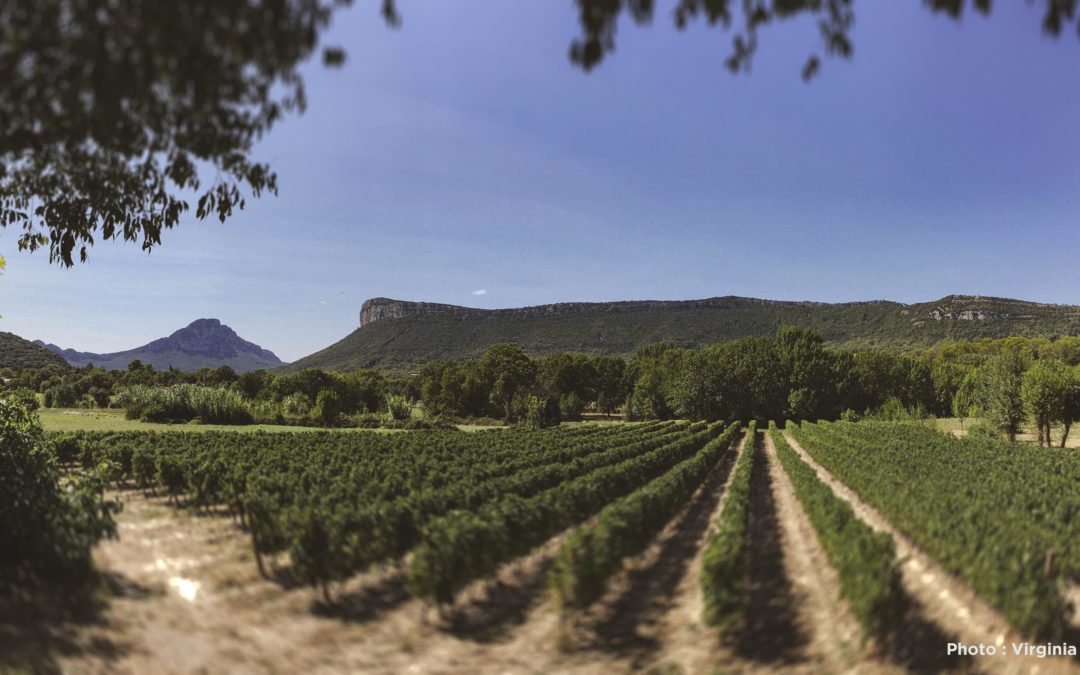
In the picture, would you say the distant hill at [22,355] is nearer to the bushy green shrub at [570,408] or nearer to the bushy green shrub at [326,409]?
the bushy green shrub at [326,409]

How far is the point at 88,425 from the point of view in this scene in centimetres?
4869

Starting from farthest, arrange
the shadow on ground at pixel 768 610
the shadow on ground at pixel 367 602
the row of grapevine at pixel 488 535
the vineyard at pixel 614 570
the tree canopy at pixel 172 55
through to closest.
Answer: the shadow on ground at pixel 367 602
the row of grapevine at pixel 488 535
the shadow on ground at pixel 768 610
the vineyard at pixel 614 570
the tree canopy at pixel 172 55

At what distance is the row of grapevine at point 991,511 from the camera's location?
29.7ft

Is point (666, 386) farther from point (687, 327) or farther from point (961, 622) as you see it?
point (687, 327)

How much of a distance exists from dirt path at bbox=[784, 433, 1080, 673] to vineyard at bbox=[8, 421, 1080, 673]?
52 mm

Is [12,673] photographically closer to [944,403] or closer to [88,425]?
[88,425]

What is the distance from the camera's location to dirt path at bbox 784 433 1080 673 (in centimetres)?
824

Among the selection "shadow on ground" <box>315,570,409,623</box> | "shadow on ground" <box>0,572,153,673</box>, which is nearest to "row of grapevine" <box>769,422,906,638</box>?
"shadow on ground" <box>315,570,409,623</box>

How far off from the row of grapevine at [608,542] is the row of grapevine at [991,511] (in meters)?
6.40

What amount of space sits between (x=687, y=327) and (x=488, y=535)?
578 ft

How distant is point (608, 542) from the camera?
11297mm

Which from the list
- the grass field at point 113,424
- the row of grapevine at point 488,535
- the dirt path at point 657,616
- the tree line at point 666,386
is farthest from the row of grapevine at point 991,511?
the grass field at point 113,424

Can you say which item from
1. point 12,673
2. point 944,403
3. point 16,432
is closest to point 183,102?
point 12,673

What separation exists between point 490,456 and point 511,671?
20.6 metres
